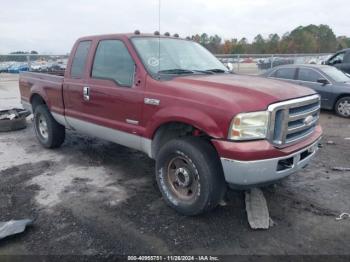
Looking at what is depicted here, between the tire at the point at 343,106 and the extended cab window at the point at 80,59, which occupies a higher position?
the extended cab window at the point at 80,59

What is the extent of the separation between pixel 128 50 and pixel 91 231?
221 centimetres

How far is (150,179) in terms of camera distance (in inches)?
191

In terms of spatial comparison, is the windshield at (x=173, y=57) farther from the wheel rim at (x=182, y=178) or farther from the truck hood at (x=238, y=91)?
the wheel rim at (x=182, y=178)

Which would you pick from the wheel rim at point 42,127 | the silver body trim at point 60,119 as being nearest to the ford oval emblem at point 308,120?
the silver body trim at point 60,119

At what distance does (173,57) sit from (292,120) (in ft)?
5.80

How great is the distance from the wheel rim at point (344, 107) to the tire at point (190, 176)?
23.3 ft

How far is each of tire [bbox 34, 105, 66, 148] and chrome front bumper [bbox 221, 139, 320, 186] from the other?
12.4 ft

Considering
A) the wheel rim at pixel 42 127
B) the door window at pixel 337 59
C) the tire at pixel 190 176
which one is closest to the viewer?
the tire at pixel 190 176

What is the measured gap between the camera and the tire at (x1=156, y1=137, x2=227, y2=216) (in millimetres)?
3439

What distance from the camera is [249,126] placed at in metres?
3.20

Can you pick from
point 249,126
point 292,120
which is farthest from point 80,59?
point 292,120

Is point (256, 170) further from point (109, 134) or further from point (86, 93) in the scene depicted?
point (86, 93)

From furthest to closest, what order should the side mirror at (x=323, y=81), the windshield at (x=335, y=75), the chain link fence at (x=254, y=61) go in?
1. the chain link fence at (x=254, y=61)
2. the windshield at (x=335, y=75)
3. the side mirror at (x=323, y=81)

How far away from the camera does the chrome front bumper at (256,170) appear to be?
10.4 ft
